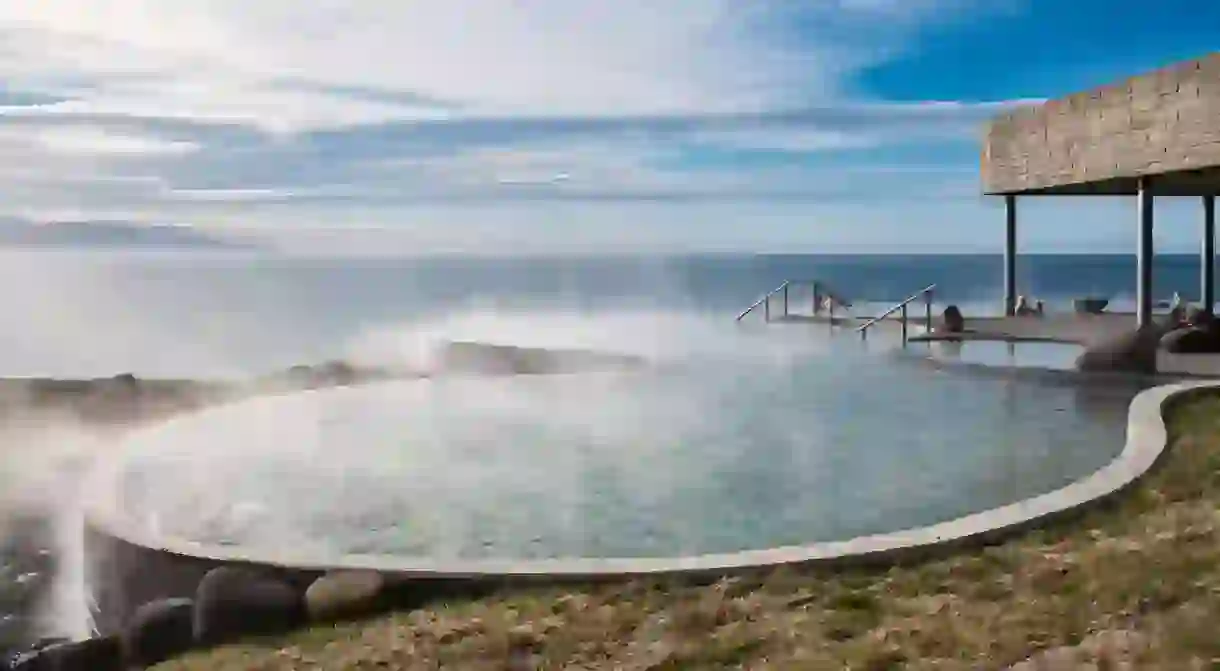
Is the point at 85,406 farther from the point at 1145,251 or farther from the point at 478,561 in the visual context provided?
the point at 1145,251

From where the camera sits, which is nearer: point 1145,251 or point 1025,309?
point 1145,251

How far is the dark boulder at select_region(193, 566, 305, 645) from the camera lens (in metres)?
5.53

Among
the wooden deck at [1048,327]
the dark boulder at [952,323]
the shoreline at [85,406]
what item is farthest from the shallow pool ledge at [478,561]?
the dark boulder at [952,323]

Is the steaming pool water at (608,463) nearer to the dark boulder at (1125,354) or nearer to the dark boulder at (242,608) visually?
the dark boulder at (242,608)

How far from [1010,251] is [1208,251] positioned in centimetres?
349

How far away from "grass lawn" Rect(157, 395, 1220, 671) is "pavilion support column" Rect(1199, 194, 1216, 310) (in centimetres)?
1547

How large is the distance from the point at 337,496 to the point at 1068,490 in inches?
190

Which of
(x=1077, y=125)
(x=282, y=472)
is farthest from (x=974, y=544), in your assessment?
(x=1077, y=125)

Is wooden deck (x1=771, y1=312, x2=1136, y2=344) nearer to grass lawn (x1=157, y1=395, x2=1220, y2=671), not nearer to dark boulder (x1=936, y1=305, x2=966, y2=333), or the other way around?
dark boulder (x1=936, y1=305, x2=966, y2=333)

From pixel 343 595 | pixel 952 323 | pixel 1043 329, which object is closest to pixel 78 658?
pixel 343 595

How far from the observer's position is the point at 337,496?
27.9 feet

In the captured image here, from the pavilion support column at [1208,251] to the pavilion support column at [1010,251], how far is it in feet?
9.84

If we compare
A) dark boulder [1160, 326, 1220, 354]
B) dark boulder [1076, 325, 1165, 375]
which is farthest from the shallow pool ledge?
dark boulder [1160, 326, 1220, 354]

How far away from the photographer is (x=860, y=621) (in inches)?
191
